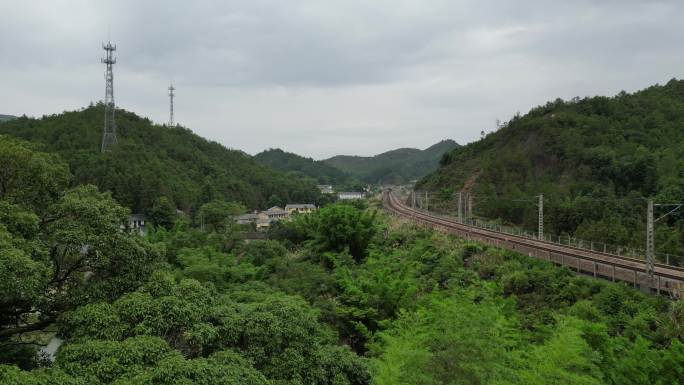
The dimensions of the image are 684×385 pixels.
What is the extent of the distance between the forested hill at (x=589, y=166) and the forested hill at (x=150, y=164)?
102ft

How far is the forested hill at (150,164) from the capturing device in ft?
173

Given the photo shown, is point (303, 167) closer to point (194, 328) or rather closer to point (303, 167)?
point (303, 167)

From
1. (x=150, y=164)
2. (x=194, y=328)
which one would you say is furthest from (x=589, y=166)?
(x=194, y=328)

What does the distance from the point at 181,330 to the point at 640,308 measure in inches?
479

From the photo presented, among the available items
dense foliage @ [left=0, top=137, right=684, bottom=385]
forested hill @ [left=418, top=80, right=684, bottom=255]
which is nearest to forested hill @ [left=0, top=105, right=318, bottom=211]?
forested hill @ [left=418, top=80, right=684, bottom=255]

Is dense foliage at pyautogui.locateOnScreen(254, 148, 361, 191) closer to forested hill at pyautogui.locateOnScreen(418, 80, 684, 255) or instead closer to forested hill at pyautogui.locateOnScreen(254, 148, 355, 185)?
forested hill at pyautogui.locateOnScreen(254, 148, 355, 185)

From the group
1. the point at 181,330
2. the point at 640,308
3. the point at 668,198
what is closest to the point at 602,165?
the point at 668,198

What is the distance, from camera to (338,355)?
10594 millimetres

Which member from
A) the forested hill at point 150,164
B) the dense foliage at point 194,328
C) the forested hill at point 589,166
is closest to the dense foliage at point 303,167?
the forested hill at point 150,164

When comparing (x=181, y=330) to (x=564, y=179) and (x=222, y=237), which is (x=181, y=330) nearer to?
(x=222, y=237)

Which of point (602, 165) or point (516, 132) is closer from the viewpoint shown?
point (602, 165)

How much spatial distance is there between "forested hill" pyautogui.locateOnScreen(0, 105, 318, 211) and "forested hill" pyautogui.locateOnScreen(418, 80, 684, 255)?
102ft

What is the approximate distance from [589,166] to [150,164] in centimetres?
5060

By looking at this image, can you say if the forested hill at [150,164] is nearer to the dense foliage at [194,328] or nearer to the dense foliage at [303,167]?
the dense foliage at [194,328]
